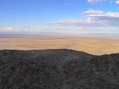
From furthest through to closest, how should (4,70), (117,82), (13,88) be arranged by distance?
(4,70)
(117,82)
(13,88)

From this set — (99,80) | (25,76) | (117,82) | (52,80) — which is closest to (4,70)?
(25,76)

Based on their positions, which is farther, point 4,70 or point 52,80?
point 4,70

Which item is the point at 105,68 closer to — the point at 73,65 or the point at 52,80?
the point at 73,65

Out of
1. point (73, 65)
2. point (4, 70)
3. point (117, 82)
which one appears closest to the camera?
point (117, 82)

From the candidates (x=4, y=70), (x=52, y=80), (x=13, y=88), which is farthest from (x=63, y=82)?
(x=4, y=70)

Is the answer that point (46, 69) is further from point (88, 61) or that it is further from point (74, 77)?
point (88, 61)

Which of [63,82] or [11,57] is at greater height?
[11,57]
